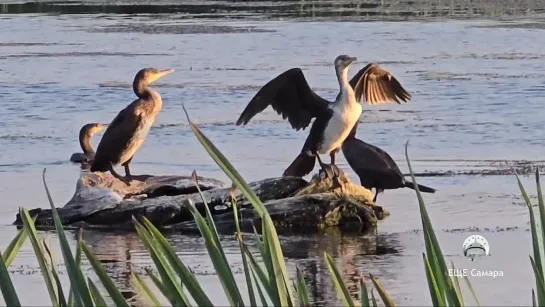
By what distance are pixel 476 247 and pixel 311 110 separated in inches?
96.5

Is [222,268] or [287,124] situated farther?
[287,124]

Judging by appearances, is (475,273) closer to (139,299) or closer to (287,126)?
(139,299)

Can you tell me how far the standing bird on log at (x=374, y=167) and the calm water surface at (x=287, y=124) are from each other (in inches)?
9.3

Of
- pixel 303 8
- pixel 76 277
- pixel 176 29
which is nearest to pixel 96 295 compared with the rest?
pixel 76 277

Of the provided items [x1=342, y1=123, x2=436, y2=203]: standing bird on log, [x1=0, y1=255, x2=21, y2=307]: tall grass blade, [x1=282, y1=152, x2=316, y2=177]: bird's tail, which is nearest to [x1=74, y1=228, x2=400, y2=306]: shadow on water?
[x1=342, y1=123, x2=436, y2=203]: standing bird on log

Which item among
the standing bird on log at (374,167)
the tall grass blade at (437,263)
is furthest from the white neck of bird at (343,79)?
the tall grass blade at (437,263)

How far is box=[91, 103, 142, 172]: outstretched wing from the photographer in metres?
8.83

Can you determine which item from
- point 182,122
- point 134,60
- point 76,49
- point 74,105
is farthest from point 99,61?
point 182,122

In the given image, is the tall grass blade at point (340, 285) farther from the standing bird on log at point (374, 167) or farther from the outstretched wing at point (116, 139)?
the outstretched wing at point (116, 139)

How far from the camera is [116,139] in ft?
28.9

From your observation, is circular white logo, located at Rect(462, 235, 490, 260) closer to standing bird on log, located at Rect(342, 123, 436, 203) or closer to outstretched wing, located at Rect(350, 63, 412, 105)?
standing bird on log, located at Rect(342, 123, 436, 203)

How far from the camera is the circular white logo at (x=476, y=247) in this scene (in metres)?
6.79

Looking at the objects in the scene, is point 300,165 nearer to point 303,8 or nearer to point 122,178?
point 122,178

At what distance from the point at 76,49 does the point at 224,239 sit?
652 inches
